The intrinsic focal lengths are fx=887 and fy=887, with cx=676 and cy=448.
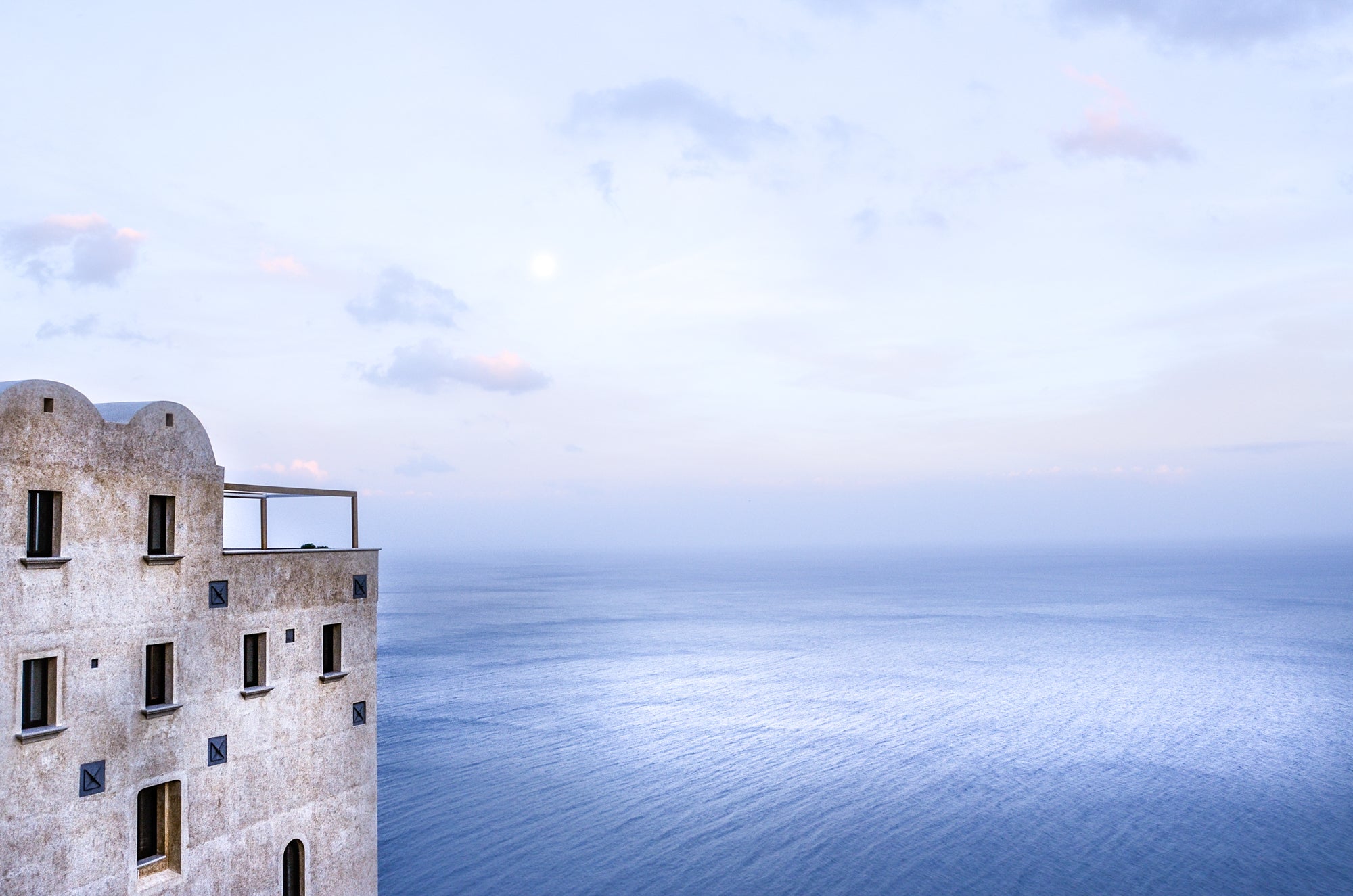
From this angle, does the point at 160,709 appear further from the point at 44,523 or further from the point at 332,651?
the point at 332,651

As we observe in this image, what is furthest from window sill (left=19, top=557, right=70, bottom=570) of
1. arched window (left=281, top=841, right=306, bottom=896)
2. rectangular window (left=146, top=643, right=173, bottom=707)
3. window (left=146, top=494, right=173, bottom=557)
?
arched window (left=281, top=841, right=306, bottom=896)

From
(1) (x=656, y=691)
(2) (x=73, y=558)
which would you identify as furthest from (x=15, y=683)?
(1) (x=656, y=691)

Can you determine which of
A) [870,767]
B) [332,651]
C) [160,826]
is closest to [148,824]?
[160,826]

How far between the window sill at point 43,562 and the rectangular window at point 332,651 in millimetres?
7804

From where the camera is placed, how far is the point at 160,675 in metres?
20.8

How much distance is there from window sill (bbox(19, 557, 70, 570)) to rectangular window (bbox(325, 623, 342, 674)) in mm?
7804

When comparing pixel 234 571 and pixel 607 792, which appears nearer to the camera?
pixel 234 571

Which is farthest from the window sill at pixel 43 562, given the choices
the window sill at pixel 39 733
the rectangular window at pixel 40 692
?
the window sill at pixel 39 733

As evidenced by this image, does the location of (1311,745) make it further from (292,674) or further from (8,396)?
(8,396)

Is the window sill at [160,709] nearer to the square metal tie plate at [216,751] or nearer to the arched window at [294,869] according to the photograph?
the square metal tie plate at [216,751]

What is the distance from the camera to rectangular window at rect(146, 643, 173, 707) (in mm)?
20641

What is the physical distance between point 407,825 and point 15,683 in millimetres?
39017

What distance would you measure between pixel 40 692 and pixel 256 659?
208 inches

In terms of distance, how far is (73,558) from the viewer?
18.8 m
